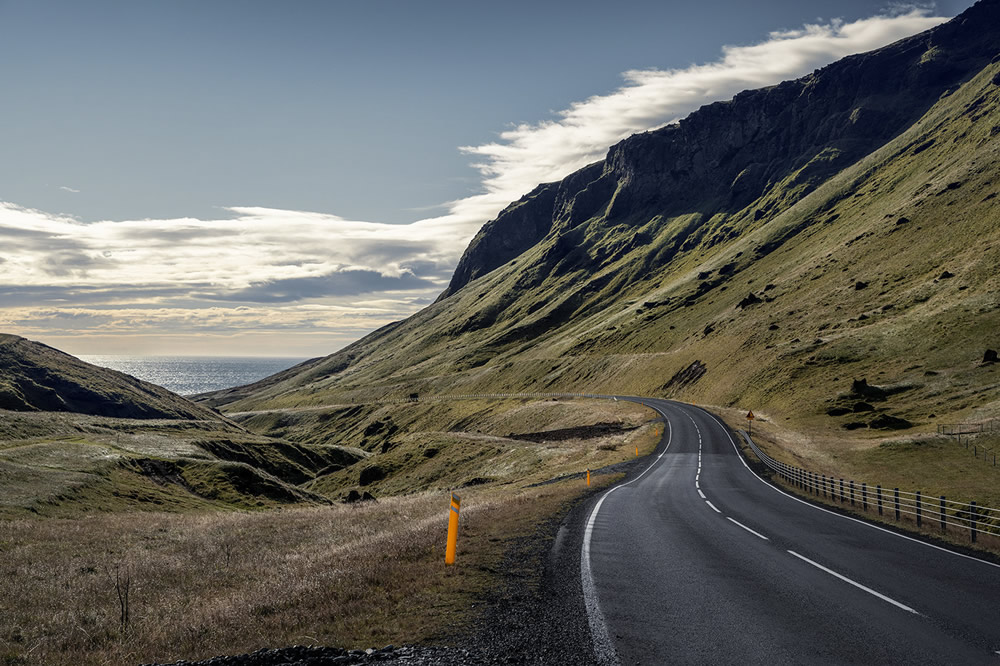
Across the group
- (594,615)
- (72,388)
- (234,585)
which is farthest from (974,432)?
(72,388)

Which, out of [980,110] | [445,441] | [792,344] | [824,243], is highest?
[980,110]

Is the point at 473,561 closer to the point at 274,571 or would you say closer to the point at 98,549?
the point at 274,571

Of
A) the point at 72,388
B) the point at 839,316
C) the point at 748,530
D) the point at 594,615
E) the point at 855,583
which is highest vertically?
the point at 839,316

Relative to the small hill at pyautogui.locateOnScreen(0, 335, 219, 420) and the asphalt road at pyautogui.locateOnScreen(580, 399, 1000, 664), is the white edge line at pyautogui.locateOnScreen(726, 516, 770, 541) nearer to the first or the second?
the asphalt road at pyautogui.locateOnScreen(580, 399, 1000, 664)

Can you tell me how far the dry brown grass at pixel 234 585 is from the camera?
8625mm

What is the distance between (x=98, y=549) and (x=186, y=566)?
15.0 ft

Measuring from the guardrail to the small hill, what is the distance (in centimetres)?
10777

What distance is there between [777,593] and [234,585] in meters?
11.7

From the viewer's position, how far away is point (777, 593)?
1081 cm

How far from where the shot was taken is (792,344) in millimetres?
92875

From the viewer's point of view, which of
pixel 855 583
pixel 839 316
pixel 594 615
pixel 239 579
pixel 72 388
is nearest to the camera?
pixel 594 615

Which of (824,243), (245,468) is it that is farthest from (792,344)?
(245,468)

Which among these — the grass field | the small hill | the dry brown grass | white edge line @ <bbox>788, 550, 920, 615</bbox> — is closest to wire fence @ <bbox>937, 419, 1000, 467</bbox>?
the grass field

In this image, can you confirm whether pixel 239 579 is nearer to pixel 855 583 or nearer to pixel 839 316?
pixel 855 583
